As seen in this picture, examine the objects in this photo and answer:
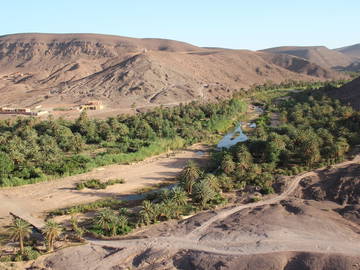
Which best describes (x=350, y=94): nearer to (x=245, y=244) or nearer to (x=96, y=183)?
(x=96, y=183)

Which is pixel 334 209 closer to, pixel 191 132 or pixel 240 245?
pixel 240 245

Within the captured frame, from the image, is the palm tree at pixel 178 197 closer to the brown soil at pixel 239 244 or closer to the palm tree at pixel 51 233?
the brown soil at pixel 239 244

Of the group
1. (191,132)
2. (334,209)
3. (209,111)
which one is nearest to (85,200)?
(334,209)

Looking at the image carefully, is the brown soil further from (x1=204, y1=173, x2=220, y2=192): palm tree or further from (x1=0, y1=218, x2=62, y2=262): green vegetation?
(x1=204, y1=173, x2=220, y2=192): palm tree

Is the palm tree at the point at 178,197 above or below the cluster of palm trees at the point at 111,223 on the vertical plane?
above

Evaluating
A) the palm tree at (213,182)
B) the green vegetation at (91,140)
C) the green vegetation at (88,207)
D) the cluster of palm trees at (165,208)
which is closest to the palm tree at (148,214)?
the cluster of palm trees at (165,208)
